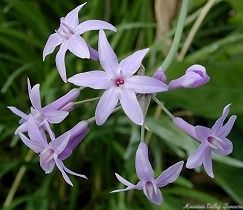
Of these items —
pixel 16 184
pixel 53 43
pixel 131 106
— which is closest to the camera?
pixel 131 106

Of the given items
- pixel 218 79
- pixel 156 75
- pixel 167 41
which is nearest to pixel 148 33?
pixel 167 41

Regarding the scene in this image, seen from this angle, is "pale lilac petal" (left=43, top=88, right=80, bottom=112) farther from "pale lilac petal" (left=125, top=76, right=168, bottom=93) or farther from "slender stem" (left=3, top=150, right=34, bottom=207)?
"slender stem" (left=3, top=150, right=34, bottom=207)

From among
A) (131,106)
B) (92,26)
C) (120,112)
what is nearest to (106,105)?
(131,106)

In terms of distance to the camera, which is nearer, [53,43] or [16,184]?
[53,43]

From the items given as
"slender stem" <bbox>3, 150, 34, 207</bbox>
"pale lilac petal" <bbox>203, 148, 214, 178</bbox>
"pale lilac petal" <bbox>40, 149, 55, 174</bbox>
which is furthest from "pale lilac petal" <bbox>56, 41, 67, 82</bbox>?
"slender stem" <bbox>3, 150, 34, 207</bbox>

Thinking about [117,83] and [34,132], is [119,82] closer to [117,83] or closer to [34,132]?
[117,83]

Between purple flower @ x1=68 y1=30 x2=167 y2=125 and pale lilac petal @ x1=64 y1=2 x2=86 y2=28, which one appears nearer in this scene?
purple flower @ x1=68 y1=30 x2=167 y2=125

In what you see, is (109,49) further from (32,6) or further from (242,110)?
(32,6)
